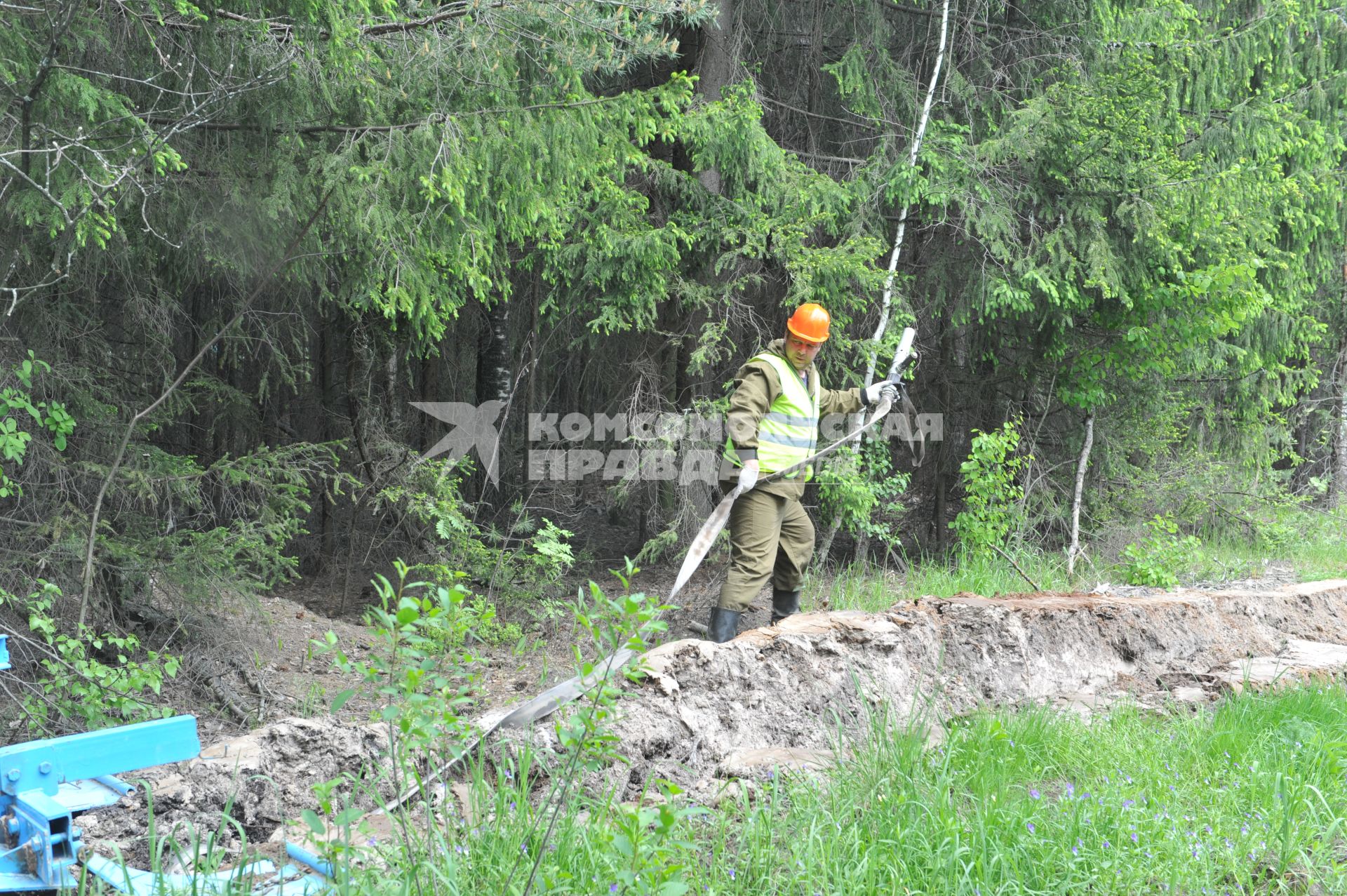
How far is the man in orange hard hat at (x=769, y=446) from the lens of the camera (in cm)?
591

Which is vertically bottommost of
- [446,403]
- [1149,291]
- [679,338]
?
[446,403]

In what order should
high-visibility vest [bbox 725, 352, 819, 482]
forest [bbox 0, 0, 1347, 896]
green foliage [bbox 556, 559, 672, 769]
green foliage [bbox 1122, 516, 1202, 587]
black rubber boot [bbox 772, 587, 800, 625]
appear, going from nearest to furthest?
green foliage [bbox 556, 559, 672, 769], forest [bbox 0, 0, 1347, 896], high-visibility vest [bbox 725, 352, 819, 482], black rubber boot [bbox 772, 587, 800, 625], green foliage [bbox 1122, 516, 1202, 587]

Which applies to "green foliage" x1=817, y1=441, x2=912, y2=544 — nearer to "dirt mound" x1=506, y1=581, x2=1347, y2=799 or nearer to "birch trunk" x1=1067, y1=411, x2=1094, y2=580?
"birch trunk" x1=1067, y1=411, x2=1094, y2=580

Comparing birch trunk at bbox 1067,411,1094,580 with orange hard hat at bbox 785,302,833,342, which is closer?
orange hard hat at bbox 785,302,833,342

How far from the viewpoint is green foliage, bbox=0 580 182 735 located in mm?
4355

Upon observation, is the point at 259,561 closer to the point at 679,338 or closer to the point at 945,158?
the point at 679,338

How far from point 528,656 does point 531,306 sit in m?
4.15

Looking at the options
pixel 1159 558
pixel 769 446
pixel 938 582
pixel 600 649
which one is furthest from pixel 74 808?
pixel 1159 558

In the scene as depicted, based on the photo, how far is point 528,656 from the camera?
7.14 meters

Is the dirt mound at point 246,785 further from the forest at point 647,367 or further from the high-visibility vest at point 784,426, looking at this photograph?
the high-visibility vest at point 784,426

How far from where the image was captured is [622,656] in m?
4.26

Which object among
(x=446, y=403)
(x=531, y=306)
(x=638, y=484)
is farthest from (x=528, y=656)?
(x=446, y=403)

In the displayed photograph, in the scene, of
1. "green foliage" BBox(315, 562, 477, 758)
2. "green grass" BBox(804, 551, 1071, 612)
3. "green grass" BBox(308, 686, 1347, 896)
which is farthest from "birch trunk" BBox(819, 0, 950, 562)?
"green foliage" BBox(315, 562, 477, 758)

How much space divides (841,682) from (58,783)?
308 centimetres
